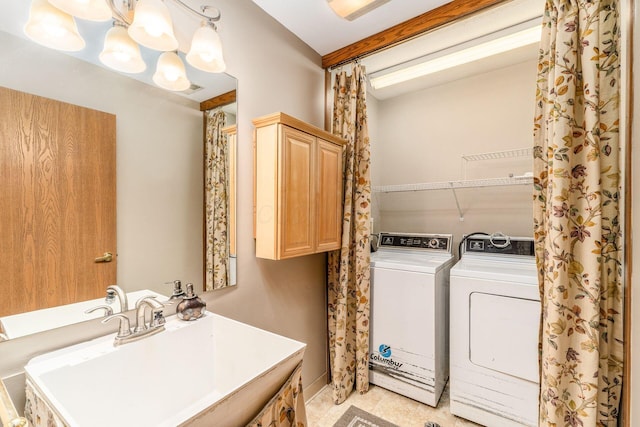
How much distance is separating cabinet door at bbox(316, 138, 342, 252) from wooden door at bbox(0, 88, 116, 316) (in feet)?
3.67

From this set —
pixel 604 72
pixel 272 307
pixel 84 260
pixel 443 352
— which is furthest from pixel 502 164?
pixel 84 260

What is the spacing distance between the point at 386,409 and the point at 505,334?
985 mm

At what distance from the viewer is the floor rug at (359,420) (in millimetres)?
1854

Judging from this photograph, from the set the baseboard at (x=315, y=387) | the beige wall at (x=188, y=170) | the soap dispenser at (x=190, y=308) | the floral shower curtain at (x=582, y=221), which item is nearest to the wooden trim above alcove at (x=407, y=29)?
the beige wall at (x=188, y=170)

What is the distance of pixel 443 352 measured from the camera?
6.95 ft

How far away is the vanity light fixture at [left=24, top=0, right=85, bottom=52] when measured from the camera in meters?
0.95

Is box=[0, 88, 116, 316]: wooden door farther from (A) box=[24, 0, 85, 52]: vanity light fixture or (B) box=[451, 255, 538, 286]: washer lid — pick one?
(B) box=[451, 255, 538, 286]: washer lid

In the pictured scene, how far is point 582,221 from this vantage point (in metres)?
1.25

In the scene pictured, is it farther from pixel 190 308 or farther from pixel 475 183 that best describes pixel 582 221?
pixel 190 308

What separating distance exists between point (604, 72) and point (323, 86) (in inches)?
66.8

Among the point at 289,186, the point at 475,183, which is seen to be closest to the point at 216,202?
the point at 289,186

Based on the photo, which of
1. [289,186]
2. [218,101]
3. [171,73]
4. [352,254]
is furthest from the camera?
[352,254]

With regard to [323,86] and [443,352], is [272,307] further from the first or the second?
[323,86]

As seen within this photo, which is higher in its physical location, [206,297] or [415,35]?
[415,35]
